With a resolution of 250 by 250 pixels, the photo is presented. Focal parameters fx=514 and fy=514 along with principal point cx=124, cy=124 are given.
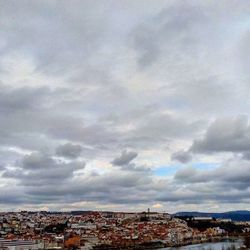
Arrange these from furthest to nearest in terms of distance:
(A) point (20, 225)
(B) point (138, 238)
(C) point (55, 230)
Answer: (A) point (20, 225) → (C) point (55, 230) → (B) point (138, 238)

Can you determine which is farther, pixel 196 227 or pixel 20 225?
pixel 196 227

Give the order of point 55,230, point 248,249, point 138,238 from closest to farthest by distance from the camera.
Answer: point 248,249
point 138,238
point 55,230

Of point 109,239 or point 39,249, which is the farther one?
point 109,239

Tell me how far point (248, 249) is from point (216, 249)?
7.98m

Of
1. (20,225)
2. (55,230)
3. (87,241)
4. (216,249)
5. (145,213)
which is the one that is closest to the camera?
(216,249)

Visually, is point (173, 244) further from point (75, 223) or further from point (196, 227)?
point (196, 227)

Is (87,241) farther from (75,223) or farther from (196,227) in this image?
(196,227)

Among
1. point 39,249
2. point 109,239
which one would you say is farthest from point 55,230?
point 39,249

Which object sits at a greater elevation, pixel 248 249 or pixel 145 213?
pixel 145 213

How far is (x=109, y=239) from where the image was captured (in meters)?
51.2

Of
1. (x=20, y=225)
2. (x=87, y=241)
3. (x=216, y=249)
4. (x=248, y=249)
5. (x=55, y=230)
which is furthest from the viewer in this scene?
(x=20, y=225)

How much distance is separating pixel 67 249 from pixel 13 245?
4491 mm

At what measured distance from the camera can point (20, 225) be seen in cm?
6744

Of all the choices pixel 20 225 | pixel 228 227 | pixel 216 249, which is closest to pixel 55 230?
pixel 20 225
